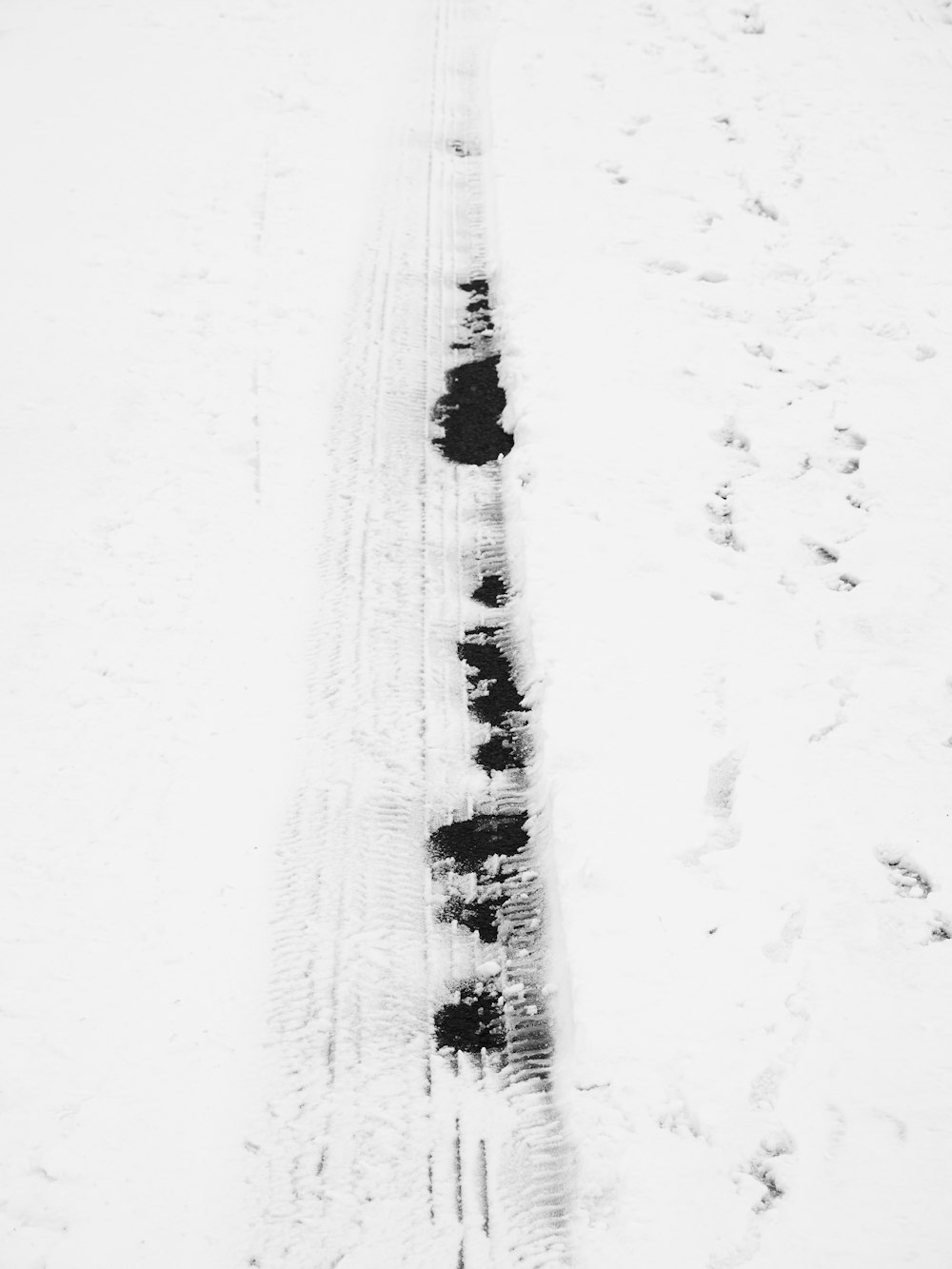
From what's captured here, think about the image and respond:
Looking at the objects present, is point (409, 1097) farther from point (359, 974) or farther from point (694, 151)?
point (694, 151)

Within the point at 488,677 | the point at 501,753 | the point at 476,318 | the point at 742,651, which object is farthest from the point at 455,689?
the point at 476,318

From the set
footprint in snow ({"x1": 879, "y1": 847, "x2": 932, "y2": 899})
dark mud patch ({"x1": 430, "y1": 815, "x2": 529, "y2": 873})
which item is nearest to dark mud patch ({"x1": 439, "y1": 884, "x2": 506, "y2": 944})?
dark mud patch ({"x1": 430, "y1": 815, "x2": 529, "y2": 873})

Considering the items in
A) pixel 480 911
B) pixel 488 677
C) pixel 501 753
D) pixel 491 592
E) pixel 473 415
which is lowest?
pixel 480 911

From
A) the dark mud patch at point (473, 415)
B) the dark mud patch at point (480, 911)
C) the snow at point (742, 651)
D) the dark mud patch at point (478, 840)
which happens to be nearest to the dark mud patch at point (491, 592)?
the snow at point (742, 651)

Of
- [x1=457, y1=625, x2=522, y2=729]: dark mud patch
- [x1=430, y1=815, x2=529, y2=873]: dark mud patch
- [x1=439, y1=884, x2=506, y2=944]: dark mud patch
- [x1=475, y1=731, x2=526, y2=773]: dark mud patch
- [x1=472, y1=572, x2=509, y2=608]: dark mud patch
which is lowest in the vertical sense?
[x1=439, y1=884, x2=506, y2=944]: dark mud patch

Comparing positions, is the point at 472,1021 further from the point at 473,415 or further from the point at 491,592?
the point at 473,415

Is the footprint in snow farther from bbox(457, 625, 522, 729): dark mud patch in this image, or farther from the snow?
bbox(457, 625, 522, 729): dark mud patch

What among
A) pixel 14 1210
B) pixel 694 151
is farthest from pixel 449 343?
pixel 14 1210
